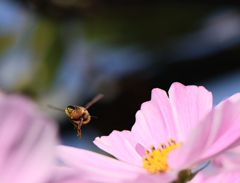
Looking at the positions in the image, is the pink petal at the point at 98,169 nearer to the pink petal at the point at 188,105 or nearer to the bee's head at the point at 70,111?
the pink petal at the point at 188,105

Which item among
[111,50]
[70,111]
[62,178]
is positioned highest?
[111,50]

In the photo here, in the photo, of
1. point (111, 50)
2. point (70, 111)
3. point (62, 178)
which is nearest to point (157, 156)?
point (62, 178)

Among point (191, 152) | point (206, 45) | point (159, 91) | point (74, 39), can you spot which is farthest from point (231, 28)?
point (191, 152)

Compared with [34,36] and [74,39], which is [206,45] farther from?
[34,36]

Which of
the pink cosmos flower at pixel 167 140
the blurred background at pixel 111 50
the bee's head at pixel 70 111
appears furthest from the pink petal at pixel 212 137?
the blurred background at pixel 111 50

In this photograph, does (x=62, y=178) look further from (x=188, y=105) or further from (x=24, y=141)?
(x=188, y=105)

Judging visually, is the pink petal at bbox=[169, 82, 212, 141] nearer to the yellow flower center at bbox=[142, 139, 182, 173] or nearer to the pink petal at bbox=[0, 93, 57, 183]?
the yellow flower center at bbox=[142, 139, 182, 173]

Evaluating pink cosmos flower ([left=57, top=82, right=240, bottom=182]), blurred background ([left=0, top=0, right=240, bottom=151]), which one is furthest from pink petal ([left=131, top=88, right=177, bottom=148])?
blurred background ([left=0, top=0, right=240, bottom=151])
